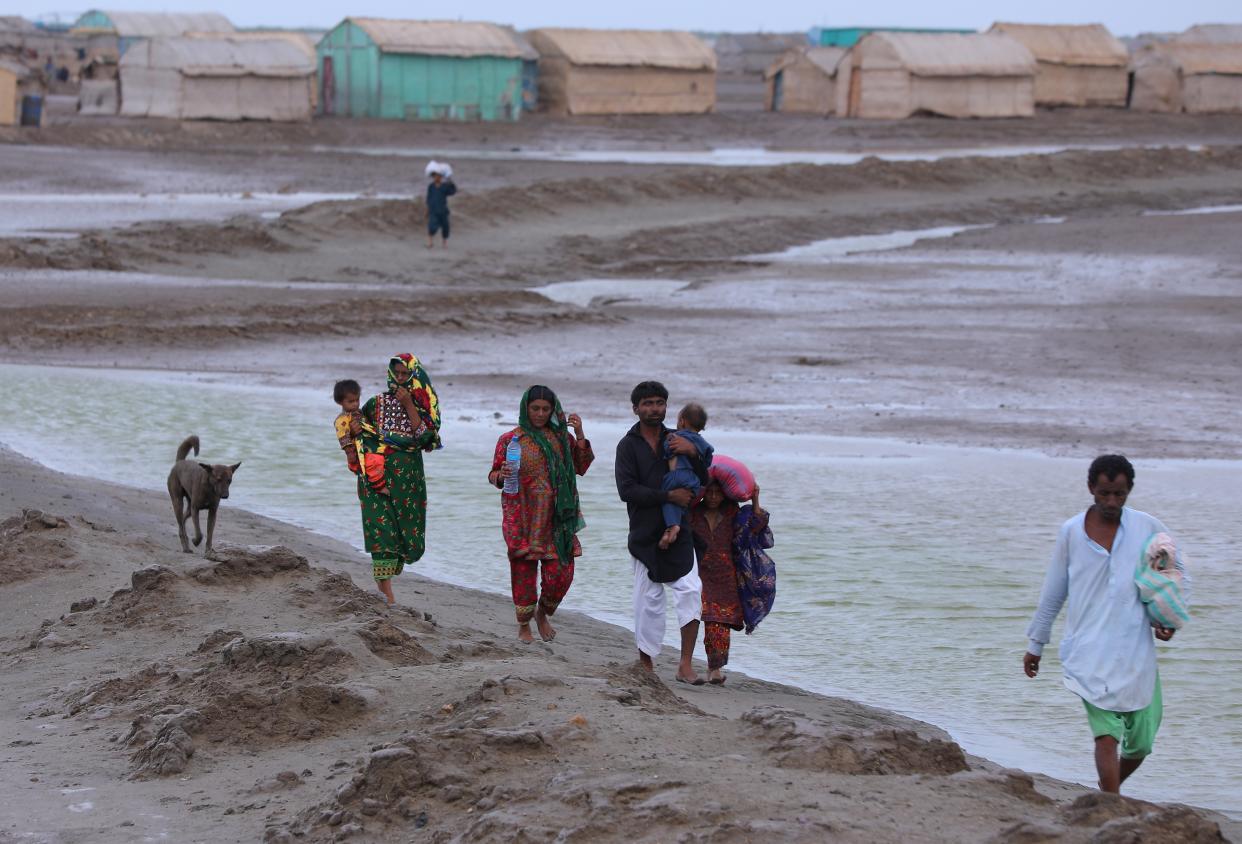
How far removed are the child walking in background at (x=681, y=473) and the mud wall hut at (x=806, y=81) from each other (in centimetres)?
4713

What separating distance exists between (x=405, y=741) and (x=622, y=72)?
48.3 metres

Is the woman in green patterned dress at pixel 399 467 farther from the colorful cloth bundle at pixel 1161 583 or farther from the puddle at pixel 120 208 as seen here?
the puddle at pixel 120 208

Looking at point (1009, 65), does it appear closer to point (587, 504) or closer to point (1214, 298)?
point (1214, 298)

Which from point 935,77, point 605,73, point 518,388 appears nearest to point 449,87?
point 605,73

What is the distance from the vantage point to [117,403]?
577 inches

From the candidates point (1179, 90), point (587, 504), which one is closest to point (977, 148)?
point (1179, 90)

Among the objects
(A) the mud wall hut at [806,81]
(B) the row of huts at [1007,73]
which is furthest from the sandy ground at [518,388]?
(A) the mud wall hut at [806,81]

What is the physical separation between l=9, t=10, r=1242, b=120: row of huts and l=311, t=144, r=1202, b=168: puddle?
4791mm

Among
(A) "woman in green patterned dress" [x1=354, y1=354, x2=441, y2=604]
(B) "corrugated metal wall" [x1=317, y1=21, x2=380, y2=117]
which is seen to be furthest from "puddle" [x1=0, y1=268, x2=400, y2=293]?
(B) "corrugated metal wall" [x1=317, y1=21, x2=380, y2=117]

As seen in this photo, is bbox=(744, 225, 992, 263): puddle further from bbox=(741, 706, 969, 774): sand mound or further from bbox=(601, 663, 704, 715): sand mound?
bbox=(741, 706, 969, 774): sand mound

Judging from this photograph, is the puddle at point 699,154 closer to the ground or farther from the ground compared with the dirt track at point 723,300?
farther from the ground

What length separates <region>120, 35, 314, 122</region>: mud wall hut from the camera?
141 feet

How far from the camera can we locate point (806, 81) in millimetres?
55562

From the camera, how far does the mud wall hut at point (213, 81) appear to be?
43062mm
